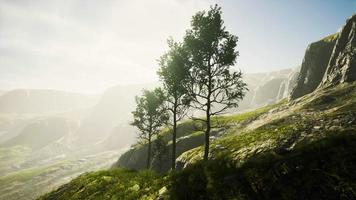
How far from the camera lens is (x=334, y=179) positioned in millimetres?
11562

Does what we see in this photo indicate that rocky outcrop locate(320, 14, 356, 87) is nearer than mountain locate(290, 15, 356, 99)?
Yes

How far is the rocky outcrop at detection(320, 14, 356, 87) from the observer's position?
138 ft

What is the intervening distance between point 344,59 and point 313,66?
17.3 m

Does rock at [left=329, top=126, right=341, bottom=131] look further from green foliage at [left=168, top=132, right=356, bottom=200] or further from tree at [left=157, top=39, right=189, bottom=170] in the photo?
tree at [left=157, top=39, right=189, bottom=170]

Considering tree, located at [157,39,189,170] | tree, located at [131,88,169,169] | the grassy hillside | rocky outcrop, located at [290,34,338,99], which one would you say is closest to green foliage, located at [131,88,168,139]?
tree, located at [131,88,169,169]

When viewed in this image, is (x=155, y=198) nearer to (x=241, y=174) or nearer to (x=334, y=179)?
(x=241, y=174)

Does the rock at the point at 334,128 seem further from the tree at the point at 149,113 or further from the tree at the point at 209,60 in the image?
the tree at the point at 149,113

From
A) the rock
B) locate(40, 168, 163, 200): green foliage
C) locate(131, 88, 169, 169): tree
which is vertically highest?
locate(131, 88, 169, 169): tree

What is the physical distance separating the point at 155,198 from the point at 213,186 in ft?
13.6

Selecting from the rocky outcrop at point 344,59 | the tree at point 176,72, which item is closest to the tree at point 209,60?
the tree at point 176,72

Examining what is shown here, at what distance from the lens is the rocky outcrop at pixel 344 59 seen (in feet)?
138

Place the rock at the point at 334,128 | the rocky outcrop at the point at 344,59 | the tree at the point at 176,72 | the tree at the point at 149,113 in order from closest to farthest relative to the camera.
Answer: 1. the rock at the point at 334,128
2. the tree at the point at 176,72
3. the tree at the point at 149,113
4. the rocky outcrop at the point at 344,59

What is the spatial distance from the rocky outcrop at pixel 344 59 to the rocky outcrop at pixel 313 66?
10237mm

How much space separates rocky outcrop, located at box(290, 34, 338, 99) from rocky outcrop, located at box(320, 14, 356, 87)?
403 inches
